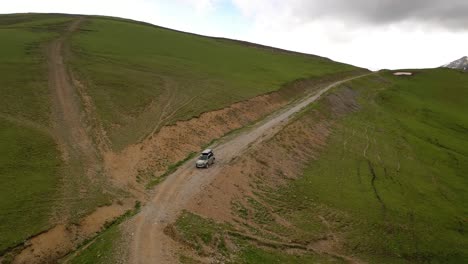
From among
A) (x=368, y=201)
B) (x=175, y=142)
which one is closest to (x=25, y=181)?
(x=175, y=142)

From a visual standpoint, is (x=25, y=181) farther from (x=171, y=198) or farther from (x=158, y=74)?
(x=158, y=74)

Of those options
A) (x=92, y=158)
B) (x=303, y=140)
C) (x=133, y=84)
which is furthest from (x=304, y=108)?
(x=92, y=158)

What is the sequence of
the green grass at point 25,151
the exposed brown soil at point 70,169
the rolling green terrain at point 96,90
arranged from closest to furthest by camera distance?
1. the exposed brown soil at point 70,169
2. the green grass at point 25,151
3. the rolling green terrain at point 96,90

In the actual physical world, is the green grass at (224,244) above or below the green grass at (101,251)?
below

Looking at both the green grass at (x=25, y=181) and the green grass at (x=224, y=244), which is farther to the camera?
the green grass at (x=25, y=181)

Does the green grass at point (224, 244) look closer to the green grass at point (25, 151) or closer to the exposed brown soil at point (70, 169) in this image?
the exposed brown soil at point (70, 169)

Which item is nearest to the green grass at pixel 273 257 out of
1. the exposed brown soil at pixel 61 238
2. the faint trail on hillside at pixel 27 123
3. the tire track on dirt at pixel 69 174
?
the exposed brown soil at pixel 61 238

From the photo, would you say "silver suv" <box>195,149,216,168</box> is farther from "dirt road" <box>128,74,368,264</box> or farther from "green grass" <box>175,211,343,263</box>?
"green grass" <box>175,211,343,263</box>
